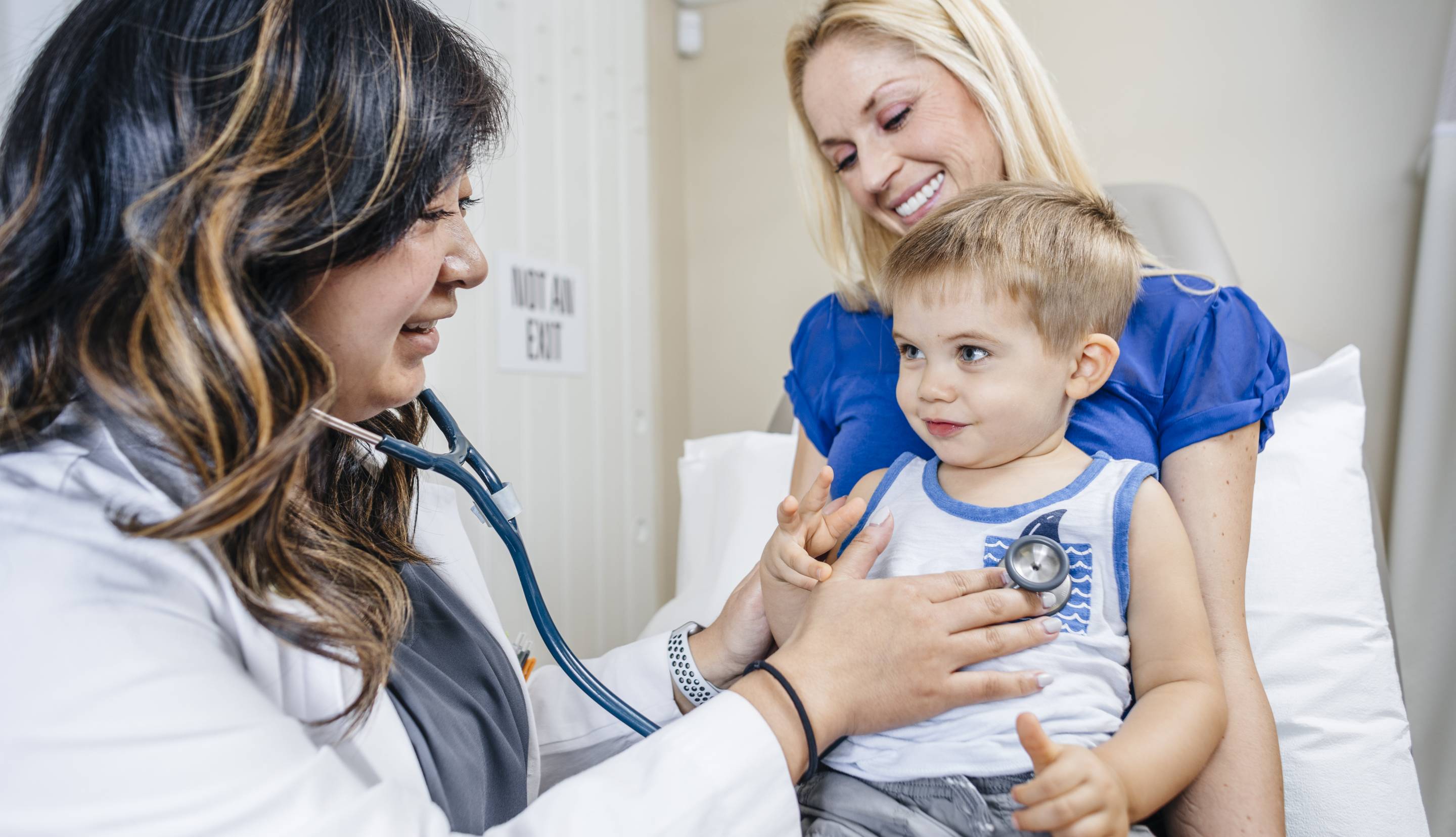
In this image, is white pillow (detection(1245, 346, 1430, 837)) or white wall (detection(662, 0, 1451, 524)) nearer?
white pillow (detection(1245, 346, 1430, 837))

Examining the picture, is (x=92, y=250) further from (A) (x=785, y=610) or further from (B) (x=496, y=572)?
(B) (x=496, y=572)

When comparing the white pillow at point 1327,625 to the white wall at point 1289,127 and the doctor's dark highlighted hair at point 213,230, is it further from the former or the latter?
the doctor's dark highlighted hair at point 213,230

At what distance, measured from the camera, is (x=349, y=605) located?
2.41ft

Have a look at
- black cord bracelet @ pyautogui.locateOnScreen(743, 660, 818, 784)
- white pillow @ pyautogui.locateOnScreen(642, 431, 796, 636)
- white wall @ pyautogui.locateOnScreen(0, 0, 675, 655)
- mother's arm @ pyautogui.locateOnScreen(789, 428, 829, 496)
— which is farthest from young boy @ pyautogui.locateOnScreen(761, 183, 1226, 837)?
white wall @ pyautogui.locateOnScreen(0, 0, 675, 655)

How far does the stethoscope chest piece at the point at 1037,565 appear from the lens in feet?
2.64

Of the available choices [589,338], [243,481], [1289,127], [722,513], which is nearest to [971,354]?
[243,481]

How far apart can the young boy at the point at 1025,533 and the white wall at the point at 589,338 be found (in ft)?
3.37

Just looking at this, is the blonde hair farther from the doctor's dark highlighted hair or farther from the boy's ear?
the doctor's dark highlighted hair

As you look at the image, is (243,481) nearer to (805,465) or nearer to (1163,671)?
Answer: (1163,671)

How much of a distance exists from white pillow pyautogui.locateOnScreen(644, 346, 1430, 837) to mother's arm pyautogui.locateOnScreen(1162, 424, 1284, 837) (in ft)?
1.13

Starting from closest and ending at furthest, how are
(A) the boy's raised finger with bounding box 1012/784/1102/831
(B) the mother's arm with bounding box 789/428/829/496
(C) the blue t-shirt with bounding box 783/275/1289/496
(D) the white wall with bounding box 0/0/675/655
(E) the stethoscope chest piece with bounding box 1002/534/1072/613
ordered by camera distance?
1. (A) the boy's raised finger with bounding box 1012/784/1102/831
2. (E) the stethoscope chest piece with bounding box 1002/534/1072/613
3. (C) the blue t-shirt with bounding box 783/275/1289/496
4. (B) the mother's arm with bounding box 789/428/829/496
5. (D) the white wall with bounding box 0/0/675/655

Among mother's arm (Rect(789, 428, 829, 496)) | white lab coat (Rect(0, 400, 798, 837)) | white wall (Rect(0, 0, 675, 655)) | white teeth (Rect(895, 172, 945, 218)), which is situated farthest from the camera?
white wall (Rect(0, 0, 675, 655))

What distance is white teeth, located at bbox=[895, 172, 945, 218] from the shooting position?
51.6 inches

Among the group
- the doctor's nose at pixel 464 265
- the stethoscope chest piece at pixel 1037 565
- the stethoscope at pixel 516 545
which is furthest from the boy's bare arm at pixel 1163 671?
the doctor's nose at pixel 464 265
